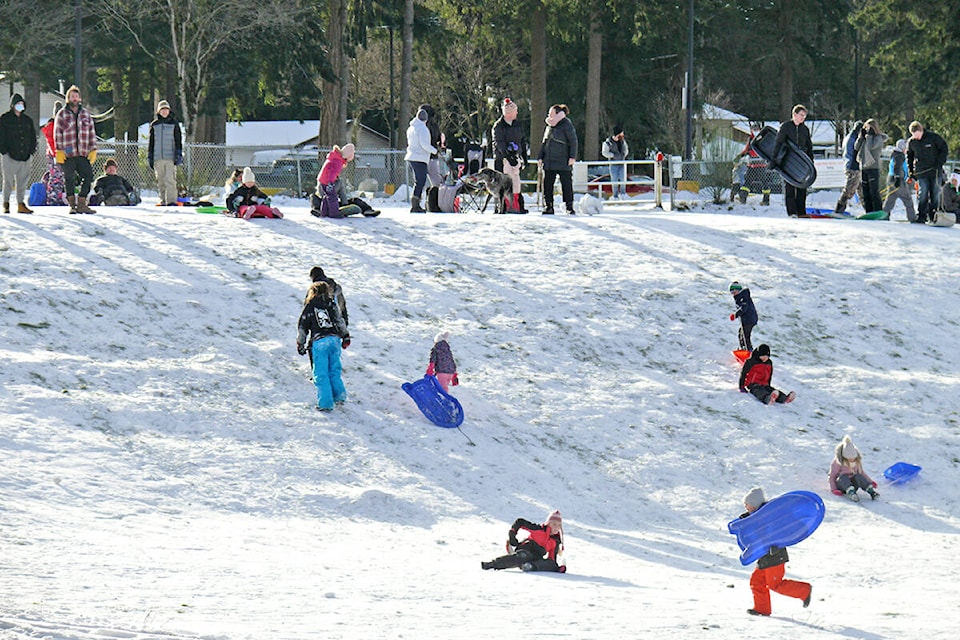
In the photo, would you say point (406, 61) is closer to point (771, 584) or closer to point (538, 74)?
point (538, 74)

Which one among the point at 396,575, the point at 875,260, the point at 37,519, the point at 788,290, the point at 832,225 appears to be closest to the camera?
the point at 396,575

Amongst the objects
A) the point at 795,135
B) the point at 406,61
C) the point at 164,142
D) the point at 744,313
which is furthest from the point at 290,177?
the point at 744,313

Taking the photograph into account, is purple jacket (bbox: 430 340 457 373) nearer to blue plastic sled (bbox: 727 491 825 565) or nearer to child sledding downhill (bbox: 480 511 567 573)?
child sledding downhill (bbox: 480 511 567 573)

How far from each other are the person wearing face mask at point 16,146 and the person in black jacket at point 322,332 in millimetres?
6645

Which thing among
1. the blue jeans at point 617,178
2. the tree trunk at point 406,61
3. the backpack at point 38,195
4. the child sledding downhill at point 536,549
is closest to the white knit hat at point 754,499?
the child sledding downhill at point 536,549

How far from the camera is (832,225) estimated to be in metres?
21.5

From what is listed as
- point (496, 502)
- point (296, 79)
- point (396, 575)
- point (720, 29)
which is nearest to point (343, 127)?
point (296, 79)

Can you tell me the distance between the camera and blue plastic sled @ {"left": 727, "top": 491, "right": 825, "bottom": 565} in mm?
8445

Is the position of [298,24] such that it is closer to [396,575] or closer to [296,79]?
[296,79]

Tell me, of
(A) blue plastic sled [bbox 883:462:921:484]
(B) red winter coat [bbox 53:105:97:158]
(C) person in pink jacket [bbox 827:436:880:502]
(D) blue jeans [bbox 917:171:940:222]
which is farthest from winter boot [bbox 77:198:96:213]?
(D) blue jeans [bbox 917:171:940:222]

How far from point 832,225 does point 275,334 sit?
34.4 feet

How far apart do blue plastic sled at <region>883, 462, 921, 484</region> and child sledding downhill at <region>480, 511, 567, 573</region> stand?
493 centimetres

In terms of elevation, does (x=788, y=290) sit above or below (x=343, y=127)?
below

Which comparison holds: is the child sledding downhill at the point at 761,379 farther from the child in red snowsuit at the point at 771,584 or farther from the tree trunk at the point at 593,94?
the tree trunk at the point at 593,94
